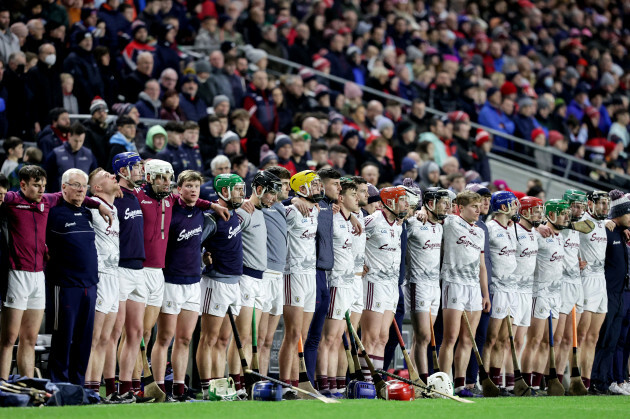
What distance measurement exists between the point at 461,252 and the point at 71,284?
5.11m

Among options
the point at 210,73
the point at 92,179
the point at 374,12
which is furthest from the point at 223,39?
the point at 92,179

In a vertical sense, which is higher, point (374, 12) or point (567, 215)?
point (374, 12)

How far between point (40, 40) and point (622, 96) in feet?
50.0

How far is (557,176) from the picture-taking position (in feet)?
72.0

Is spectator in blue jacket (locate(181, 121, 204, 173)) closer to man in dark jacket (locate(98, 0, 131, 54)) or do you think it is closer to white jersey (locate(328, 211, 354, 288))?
white jersey (locate(328, 211, 354, 288))

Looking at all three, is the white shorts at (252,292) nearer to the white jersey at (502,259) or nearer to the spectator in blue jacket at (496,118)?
the white jersey at (502,259)

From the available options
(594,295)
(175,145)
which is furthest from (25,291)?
(594,295)

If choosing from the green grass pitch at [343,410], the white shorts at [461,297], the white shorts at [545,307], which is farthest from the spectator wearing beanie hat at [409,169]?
the green grass pitch at [343,410]

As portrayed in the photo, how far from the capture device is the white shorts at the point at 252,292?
11.6m

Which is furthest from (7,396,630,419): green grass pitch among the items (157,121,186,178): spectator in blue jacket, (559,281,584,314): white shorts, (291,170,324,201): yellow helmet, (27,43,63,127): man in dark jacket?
(27,43,63,127): man in dark jacket

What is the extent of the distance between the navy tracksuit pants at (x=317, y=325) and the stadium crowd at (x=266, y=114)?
2 cm

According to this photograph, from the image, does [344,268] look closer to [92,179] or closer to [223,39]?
[92,179]

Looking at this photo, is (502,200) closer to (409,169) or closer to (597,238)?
(597,238)

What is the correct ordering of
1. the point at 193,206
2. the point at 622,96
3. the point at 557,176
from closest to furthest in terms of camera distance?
the point at 193,206, the point at 557,176, the point at 622,96
